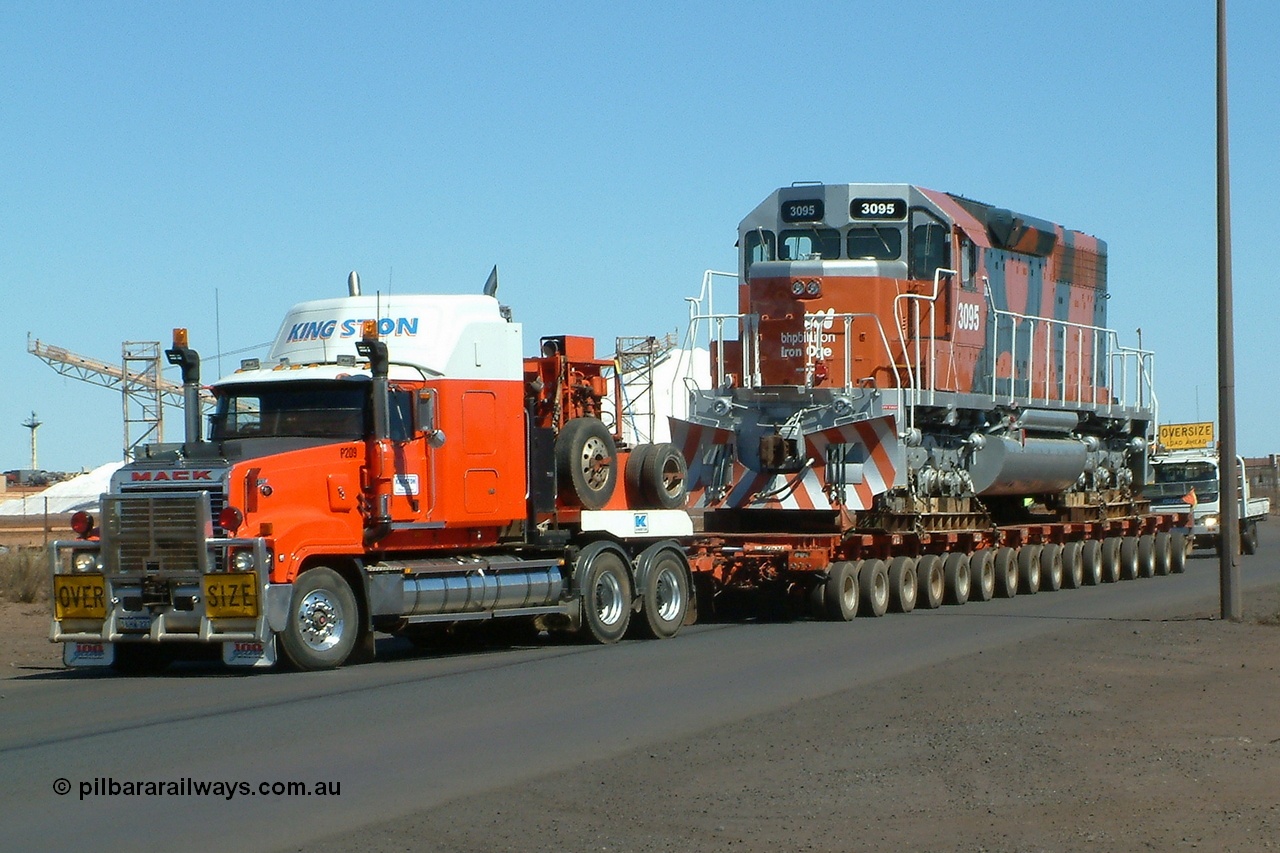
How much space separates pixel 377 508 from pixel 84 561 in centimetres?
281

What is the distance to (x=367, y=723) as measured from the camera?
12352 mm

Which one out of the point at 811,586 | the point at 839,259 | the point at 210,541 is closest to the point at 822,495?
the point at 811,586

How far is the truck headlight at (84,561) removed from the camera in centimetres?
1595

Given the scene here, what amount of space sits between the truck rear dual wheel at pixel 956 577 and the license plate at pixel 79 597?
44.9 feet

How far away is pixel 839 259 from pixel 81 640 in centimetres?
1308

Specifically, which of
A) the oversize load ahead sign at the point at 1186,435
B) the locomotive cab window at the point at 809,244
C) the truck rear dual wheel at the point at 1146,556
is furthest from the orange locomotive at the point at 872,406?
the oversize load ahead sign at the point at 1186,435

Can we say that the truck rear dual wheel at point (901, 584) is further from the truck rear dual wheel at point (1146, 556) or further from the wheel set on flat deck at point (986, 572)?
the truck rear dual wheel at point (1146, 556)

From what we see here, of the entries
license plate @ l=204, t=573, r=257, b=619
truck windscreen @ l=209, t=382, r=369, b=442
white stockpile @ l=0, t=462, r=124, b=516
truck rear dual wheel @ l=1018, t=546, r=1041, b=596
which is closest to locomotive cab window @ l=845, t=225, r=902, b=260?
truck rear dual wheel @ l=1018, t=546, r=1041, b=596

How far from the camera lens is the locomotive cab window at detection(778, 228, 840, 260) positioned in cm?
2517

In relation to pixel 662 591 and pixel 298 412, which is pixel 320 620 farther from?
pixel 662 591

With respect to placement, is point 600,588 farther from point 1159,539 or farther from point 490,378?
point 1159,539

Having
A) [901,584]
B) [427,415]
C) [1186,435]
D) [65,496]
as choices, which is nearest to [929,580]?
[901,584]

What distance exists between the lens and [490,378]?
18.0 m

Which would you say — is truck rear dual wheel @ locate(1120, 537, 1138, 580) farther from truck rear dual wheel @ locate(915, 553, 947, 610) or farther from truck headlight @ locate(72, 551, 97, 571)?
truck headlight @ locate(72, 551, 97, 571)
